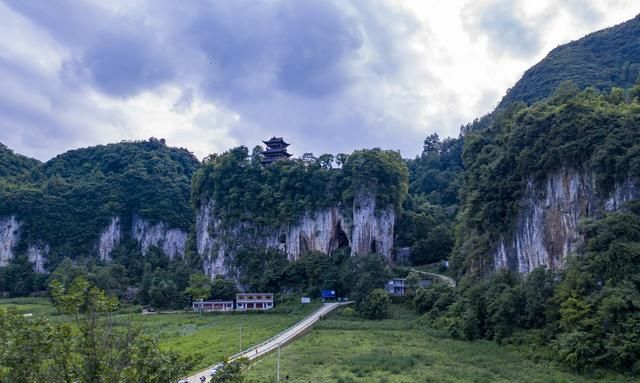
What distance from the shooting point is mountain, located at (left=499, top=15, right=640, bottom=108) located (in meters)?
78.0

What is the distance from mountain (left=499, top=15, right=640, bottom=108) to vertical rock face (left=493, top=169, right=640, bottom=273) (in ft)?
138

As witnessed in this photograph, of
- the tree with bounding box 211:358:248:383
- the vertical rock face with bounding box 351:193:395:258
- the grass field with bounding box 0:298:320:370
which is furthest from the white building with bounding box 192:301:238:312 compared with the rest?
the tree with bounding box 211:358:248:383

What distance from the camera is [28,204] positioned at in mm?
84500

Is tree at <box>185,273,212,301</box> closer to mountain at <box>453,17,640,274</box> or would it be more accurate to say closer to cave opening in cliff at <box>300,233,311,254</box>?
cave opening in cliff at <box>300,233,311,254</box>

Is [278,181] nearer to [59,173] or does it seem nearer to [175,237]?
[175,237]

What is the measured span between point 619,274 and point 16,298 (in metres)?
71.4

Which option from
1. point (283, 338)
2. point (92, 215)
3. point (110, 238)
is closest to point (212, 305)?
point (283, 338)

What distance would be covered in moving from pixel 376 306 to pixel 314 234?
19734 millimetres

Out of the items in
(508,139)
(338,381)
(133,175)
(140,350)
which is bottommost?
(338,381)

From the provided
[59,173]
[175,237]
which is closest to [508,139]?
[175,237]

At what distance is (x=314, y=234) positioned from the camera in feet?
210

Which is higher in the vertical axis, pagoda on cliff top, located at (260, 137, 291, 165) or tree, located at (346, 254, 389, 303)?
pagoda on cliff top, located at (260, 137, 291, 165)

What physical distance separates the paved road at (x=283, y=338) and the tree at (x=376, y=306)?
3871 millimetres

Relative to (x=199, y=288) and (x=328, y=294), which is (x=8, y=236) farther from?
(x=328, y=294)
